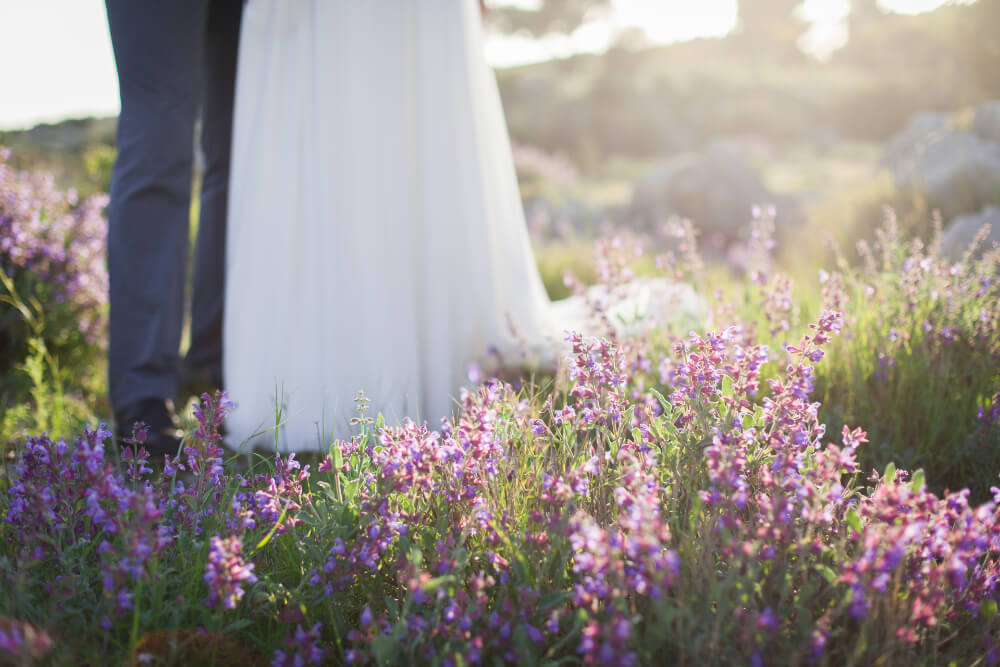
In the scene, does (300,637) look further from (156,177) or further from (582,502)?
(156,177)

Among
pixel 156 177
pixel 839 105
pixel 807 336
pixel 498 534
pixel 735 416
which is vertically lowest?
pixel 498 534

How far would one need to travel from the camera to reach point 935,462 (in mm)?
2010

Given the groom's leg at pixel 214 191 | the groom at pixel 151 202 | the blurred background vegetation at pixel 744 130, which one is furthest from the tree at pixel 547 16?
the groom at pixel 151 202

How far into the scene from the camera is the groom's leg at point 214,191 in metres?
2.73

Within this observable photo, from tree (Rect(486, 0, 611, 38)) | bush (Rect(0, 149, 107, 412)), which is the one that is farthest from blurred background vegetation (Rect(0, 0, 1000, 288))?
bush (Rect(0, 149, 107, 412))

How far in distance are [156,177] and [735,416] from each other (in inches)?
78.3

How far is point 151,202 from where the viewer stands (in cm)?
229

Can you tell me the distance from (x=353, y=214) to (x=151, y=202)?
69cm

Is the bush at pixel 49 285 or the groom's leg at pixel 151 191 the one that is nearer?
the groom's leg at pixel 151 191

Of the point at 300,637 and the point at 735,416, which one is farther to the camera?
the point at 735,416

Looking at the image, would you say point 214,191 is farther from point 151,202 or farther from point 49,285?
point 49,285

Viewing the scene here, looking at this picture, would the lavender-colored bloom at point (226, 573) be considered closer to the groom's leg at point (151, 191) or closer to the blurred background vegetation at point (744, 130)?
the groom's leg at point (151, 191)

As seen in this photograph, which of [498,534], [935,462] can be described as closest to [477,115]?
[498,534]

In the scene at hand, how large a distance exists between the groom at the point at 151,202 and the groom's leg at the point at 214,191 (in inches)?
17.2
